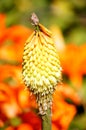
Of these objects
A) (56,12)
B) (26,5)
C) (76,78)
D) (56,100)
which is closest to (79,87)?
(76,78)

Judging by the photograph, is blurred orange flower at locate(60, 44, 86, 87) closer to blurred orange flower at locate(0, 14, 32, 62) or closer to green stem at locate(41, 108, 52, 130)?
blurred orange flower at locate(0, 14, 32, 62)

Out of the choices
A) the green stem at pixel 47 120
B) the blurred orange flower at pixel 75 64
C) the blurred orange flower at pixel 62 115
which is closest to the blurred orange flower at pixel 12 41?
the blurred orange flower at pixel 75 64

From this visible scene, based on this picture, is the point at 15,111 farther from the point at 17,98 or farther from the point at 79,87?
the point at 79,87

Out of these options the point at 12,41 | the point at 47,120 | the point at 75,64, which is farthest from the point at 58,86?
the point at 47,120

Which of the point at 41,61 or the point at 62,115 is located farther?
the point at 62,115

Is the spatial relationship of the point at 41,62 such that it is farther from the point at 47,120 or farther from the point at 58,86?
the point at 58,86

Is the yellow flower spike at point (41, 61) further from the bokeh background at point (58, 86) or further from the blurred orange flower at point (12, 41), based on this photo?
the blurred orange flower at point (12, 41)
